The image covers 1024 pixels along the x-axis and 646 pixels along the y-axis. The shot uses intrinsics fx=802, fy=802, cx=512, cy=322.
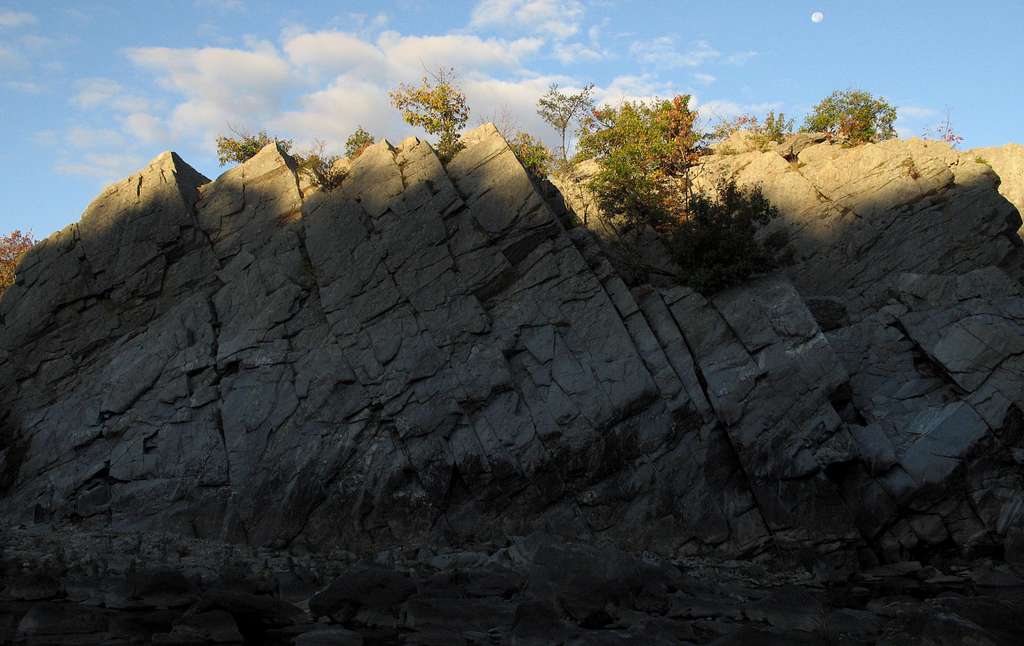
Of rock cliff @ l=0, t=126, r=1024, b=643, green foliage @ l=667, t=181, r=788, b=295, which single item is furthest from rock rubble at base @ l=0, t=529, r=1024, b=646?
green foliage @ l=667, t=181, r=788, b=295

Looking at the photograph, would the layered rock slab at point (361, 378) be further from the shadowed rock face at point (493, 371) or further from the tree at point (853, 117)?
the tree at point (853, 117)

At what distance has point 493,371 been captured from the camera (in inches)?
998

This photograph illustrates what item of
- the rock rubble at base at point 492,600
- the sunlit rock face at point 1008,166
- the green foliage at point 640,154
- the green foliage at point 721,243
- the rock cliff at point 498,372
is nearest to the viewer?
the rock rubble at base at point 492,600

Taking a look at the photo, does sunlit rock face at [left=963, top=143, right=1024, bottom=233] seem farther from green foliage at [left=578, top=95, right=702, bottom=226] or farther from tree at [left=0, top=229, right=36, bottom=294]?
tree at [left=0, top=229, right=36, bottom=294]

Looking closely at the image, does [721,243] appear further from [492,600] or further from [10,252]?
[10,252]

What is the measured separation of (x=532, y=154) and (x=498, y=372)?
12.9 metres

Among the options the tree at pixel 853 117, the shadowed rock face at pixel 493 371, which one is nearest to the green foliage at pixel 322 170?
the shadowed rock face at pixel 493 371

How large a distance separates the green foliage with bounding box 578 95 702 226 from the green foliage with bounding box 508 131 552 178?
6.49ft

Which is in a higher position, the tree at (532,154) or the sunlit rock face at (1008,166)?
the tree at (532,154)

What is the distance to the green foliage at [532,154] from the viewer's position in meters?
34.1

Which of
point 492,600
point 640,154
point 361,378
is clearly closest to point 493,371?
point 361,378

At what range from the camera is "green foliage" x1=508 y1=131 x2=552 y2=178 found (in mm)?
34094

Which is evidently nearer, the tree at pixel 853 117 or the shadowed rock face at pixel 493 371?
the shadowed rock face at pixel 493 371

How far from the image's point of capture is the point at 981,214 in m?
29.2
